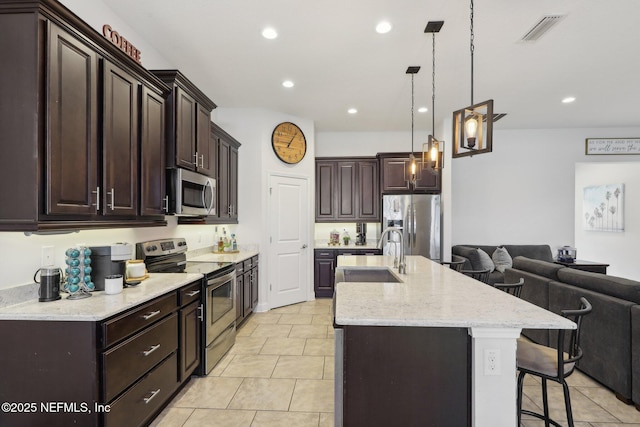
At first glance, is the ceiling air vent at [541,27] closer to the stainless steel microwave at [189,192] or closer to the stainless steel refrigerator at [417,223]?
the stainless steel refrigerator at [417,223]

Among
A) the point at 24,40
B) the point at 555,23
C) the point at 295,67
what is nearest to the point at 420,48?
the point at 555,23

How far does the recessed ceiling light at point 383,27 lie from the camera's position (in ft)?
9.04

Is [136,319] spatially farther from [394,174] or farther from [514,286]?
[394,174]

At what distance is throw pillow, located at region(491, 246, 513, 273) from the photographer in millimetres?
5258

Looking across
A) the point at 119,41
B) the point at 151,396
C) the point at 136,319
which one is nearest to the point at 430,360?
the point at 136,319

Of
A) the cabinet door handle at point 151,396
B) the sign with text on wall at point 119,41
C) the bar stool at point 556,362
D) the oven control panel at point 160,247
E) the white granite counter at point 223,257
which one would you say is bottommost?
the cabinet door handle at point 151,396

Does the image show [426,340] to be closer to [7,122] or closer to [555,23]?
[7,122]

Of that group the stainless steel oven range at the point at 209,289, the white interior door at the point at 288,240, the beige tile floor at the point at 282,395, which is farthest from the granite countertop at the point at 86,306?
the white interior door at the point at 288,240

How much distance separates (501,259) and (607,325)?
9.52 ft

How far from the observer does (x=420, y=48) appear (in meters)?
3.17

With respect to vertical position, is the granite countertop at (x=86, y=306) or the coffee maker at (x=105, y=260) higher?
the coffee maker at (x=105, y=260)

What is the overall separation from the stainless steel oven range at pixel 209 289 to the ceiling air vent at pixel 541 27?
353cm

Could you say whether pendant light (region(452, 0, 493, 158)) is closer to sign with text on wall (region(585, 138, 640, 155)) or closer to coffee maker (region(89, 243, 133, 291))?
coffee maker (region(89, 243, 133, 291))

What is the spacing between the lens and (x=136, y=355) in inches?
76.9
